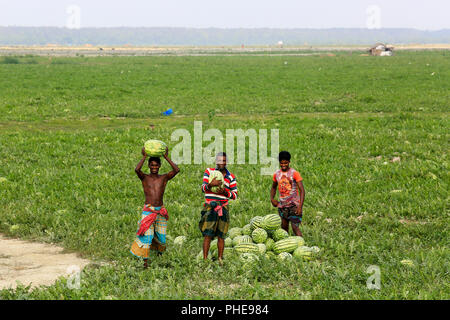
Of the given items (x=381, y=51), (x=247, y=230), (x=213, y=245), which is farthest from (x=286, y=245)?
(x=381, y=51)

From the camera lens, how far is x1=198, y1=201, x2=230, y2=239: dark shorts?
24.9 feet

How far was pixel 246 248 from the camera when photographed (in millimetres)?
8055

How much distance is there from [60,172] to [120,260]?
234 inches

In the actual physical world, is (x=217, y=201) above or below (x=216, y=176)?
below

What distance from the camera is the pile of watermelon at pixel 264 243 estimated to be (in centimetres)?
789

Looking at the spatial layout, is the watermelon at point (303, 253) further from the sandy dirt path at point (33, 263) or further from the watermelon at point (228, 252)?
the sandy dirt path at point (33, 263)

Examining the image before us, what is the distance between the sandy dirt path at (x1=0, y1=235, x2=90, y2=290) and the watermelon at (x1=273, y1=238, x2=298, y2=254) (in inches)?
121

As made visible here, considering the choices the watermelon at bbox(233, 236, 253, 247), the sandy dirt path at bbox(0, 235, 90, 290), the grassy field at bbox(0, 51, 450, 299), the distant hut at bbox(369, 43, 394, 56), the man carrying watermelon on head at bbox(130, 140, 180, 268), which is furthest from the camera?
the distant hut at bbox(369, 43, 394, 56)

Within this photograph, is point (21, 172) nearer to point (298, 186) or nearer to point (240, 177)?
point (240, 177)

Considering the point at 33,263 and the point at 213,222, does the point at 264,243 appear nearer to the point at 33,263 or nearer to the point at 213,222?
the point at 213,222

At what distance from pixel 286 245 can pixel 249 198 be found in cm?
304

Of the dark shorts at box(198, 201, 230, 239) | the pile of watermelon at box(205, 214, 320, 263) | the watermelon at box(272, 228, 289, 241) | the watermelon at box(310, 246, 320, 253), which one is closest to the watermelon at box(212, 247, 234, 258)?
the pile of watermelon at box(205, 214, 320, 263)

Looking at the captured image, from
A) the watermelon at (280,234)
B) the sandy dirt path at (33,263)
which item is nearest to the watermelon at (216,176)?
the watermelon at (280,234)

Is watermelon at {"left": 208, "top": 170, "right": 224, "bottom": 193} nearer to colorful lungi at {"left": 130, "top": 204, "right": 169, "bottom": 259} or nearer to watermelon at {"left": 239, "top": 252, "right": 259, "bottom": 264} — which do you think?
colorful lungi at {"left": 130, "top": 204, "right": 169, "bottom": 259}
